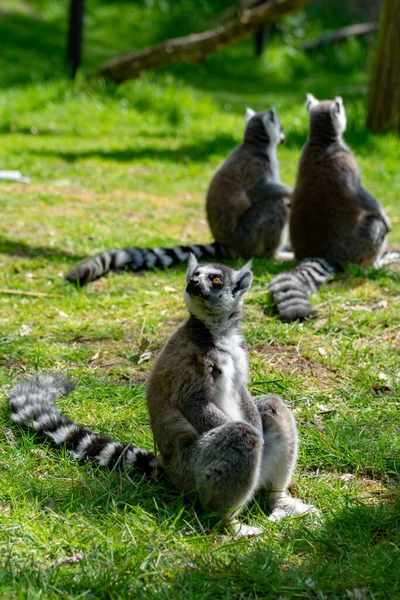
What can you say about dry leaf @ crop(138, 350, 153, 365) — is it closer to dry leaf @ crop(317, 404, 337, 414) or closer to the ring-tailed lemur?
dry leaf @ crop(317, 404, 337, 414)

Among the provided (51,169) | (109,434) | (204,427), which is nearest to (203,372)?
(204,427)

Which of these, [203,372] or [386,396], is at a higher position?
[203,372]

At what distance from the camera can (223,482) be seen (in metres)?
3.40

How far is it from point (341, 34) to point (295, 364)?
17.1 meters

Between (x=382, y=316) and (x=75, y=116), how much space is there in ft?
27.6

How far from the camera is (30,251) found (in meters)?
7.33

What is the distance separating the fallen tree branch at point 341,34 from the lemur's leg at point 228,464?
18.0 metres

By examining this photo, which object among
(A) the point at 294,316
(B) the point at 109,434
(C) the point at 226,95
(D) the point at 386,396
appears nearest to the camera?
(B) the point at 109,434

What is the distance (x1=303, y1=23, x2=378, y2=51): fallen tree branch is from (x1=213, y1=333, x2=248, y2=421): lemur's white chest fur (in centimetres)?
1760

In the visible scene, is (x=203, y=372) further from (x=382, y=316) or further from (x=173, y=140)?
(x=173, y=140)

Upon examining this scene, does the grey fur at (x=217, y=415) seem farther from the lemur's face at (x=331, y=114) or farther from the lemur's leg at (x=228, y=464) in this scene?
the lemur's face at (x=331, y=114)

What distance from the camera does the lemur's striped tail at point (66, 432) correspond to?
3.78 meters

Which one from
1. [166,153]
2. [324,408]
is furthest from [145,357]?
[166,153]

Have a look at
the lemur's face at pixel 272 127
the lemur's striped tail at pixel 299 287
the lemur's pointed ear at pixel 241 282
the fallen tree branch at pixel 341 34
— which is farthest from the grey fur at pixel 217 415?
the fallen tree branch at pixel 341 34
